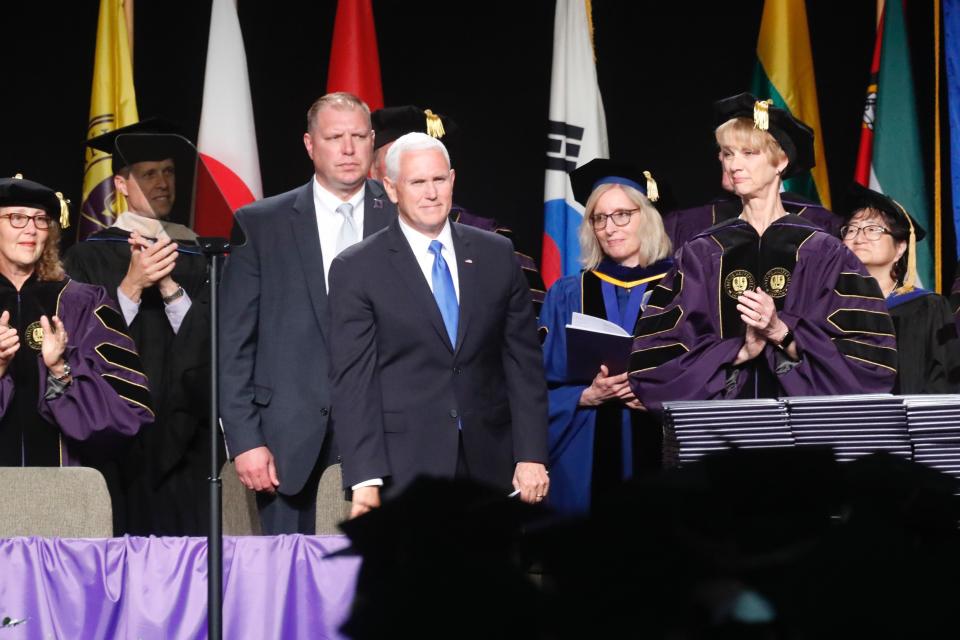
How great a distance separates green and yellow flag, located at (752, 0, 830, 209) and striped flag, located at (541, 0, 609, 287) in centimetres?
79

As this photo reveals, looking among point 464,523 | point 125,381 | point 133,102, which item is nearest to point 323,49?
point 133,102

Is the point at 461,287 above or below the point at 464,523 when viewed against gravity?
above

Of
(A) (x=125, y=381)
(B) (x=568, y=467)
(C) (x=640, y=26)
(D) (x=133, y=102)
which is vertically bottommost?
(B) (x=568, y=467)

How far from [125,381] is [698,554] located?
387cm

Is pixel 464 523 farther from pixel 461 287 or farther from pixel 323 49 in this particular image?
pixel 323 49

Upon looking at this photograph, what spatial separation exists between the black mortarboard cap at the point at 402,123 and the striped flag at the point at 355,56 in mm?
→ 861

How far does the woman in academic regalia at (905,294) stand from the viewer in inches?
195

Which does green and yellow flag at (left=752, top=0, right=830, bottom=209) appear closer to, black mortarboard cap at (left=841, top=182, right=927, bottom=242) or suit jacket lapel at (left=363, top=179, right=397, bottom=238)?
black mortarboard cap at (left=841, top=182, right=927, bottom=242)

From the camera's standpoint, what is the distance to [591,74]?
19.9ft

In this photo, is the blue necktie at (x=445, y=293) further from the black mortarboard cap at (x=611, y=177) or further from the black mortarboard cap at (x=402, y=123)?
the black mortarboard cap at (x=402, y=123)

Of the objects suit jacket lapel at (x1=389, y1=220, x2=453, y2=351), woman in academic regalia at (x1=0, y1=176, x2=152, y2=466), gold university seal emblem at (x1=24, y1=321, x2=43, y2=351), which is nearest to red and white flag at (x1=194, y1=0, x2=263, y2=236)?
woman in academic regalia at (x1=0, y1=176, x2=152, y2=466)

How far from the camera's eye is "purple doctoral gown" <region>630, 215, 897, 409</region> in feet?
12.2

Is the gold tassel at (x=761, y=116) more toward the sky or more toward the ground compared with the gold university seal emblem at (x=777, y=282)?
more toward the sky

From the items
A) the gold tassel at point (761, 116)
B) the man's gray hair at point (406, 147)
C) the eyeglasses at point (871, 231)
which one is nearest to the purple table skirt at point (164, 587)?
the man's gray hair at point (406, 147)
